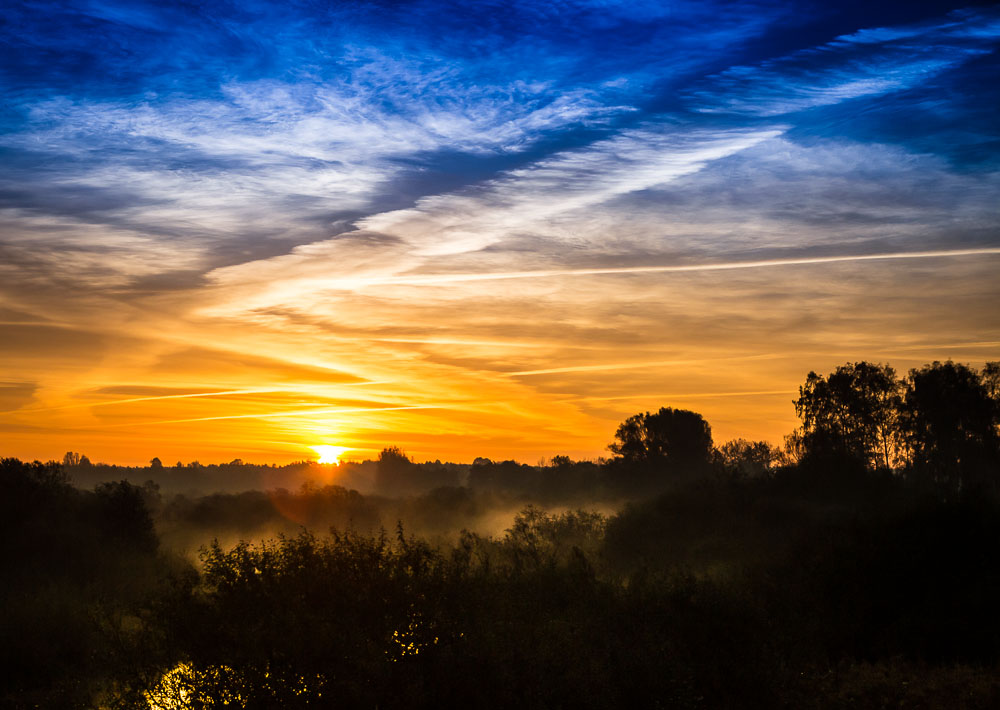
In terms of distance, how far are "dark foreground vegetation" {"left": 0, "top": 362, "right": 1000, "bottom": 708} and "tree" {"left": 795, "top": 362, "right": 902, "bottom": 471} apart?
20.8 ft

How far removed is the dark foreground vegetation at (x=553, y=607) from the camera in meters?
17.6

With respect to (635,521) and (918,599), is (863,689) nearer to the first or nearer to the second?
(918,599)

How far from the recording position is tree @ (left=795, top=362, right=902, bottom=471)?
7350 cm

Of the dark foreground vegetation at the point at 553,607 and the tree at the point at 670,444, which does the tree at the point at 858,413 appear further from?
the tree at the point at 670,444

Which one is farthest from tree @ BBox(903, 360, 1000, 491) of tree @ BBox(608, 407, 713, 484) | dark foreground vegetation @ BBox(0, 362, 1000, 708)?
tree @ BBox(608, 407, 713, 484)

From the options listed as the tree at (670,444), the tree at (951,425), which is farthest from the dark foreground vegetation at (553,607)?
the tree at (670,444)

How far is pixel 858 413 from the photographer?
7538 cm

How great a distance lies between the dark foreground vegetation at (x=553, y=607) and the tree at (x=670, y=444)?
33.3 meters

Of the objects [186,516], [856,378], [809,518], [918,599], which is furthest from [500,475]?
[918,599]

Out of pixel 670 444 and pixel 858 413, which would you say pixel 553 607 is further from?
pixel 670 444

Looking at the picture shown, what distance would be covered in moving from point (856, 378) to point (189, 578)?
70192 millimetres

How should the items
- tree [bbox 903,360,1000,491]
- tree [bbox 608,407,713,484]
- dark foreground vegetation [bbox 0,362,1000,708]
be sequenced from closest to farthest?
dark foreground vegetation [bbox 0,362,1000,708] < tree [bbox 903,360,1000,491] < tree [bbox 608,407,713,484]

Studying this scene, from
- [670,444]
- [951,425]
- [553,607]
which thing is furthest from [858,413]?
[553,607]

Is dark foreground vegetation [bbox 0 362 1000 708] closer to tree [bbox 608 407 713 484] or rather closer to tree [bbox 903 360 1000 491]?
tree [bbox 903 360 1000 491]
